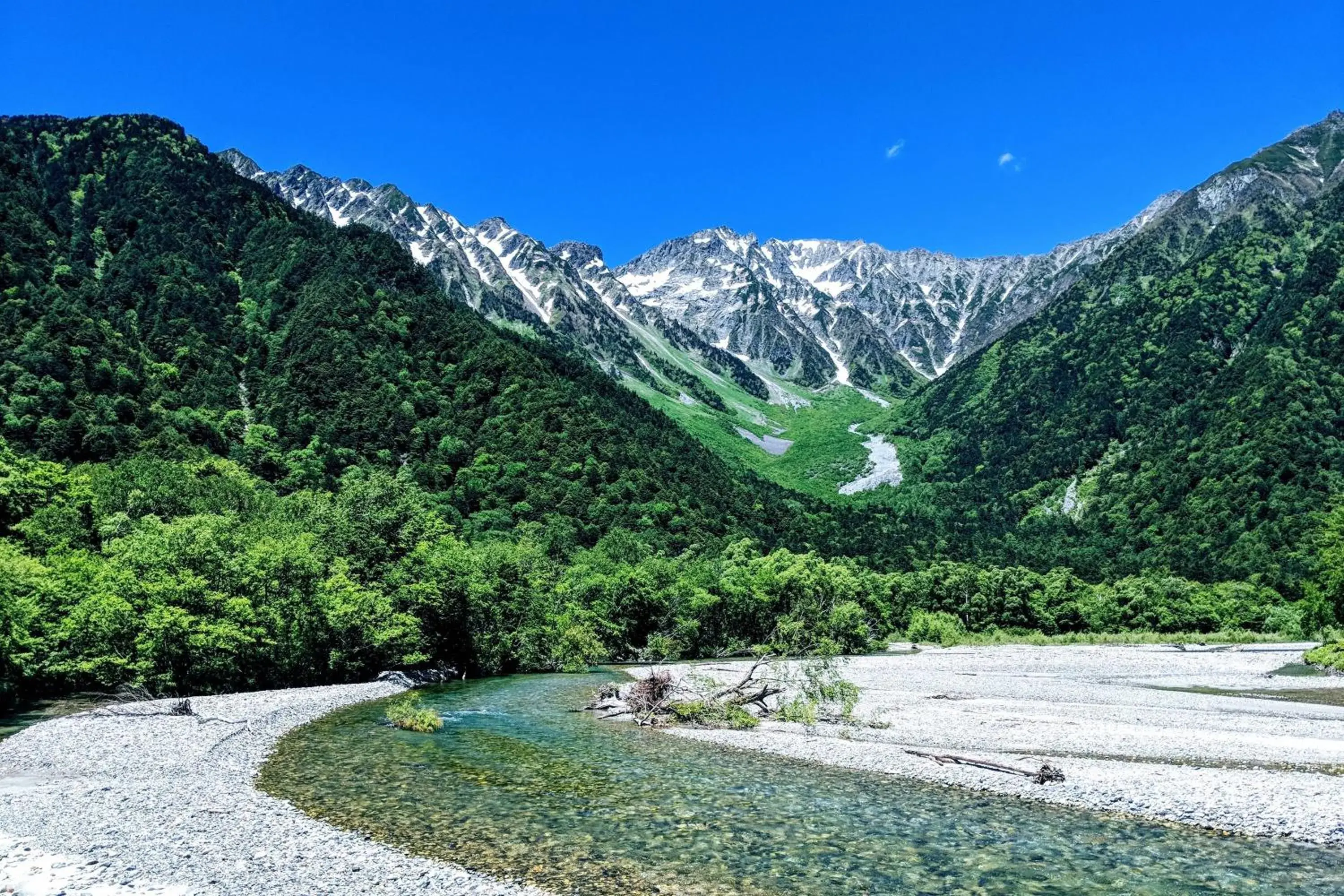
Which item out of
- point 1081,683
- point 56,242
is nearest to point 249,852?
point 1081,683

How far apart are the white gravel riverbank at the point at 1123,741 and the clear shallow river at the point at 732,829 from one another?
164 cm

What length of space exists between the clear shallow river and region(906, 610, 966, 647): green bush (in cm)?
8398

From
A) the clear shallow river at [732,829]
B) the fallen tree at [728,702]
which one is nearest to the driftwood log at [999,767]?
the clear shallow river at [732,829]

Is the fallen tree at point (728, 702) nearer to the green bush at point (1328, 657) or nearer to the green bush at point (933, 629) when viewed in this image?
the green bush at point (1328, 657)

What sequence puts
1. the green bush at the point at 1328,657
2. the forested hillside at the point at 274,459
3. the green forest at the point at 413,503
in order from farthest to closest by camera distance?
the green bush at the point at 1328,657 < the green forest at the point at 413,503 < the forested hillside at the point at 274,459

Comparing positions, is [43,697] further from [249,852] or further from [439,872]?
[439,872]

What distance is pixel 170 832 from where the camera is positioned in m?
18.0

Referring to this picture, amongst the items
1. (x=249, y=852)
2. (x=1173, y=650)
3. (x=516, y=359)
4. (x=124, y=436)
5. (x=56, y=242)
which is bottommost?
(x=1173, y=650)

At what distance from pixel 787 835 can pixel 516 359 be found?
156 metres

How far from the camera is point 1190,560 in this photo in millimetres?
137750

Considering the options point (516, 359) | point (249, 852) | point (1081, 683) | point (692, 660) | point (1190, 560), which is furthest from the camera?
point (516, 359)

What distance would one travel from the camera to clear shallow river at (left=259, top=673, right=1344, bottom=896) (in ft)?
50.9

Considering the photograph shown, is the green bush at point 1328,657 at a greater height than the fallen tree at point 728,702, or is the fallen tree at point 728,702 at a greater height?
the fallen tree at point 728,702

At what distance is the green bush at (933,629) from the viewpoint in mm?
104500
